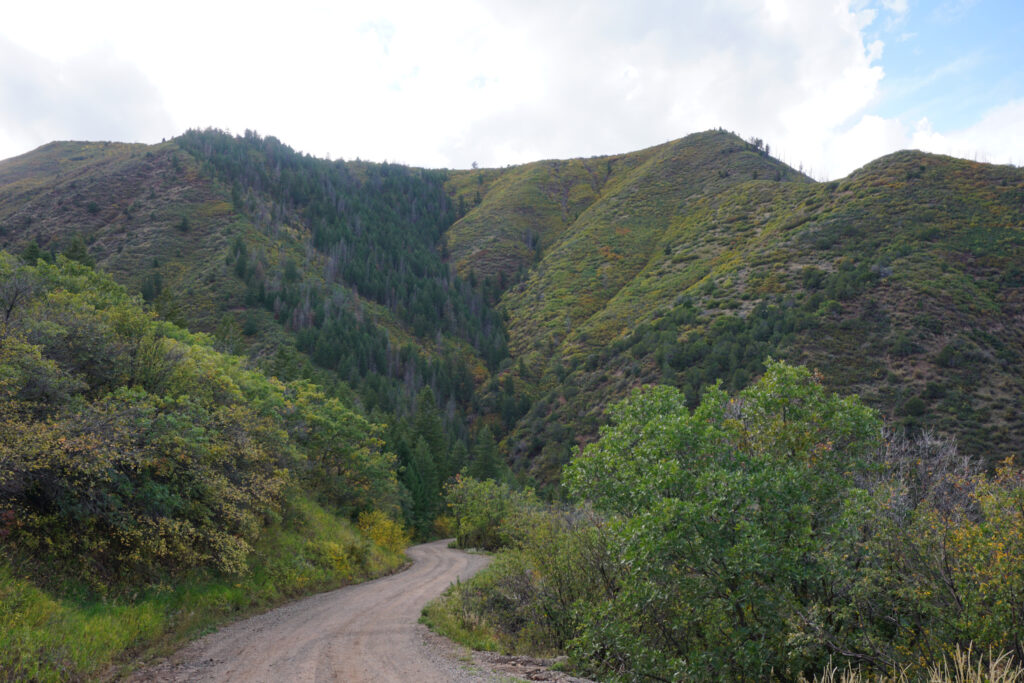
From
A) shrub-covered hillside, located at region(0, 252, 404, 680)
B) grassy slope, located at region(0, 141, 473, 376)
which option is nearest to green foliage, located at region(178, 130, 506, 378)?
grassy slope, located at region(0, 141, 473, 376)

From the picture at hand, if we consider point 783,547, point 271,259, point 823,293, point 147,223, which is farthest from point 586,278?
point 783,547

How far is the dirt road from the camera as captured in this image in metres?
9.41

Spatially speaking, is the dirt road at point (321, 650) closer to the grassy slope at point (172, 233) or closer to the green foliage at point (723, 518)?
the green foliage at point (723, 518)

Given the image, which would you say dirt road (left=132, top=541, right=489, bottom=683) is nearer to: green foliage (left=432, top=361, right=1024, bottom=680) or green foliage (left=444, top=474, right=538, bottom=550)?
green foliage (left=432, top=361, right=1024, bottom=680)

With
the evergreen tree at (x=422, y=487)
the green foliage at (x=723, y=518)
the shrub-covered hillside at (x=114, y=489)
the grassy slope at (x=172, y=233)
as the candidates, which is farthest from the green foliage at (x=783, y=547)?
the grassy slope at (x=172, y=233)

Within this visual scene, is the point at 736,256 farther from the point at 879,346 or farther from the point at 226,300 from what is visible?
the point at 226,300

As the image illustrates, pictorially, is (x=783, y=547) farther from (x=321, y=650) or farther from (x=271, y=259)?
(x=271, y=259)

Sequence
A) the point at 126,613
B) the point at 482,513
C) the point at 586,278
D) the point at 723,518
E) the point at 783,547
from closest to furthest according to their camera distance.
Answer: the point at 723,518
the point at 783,547
the point at 126,613
the point at 482,513
the point at 586,278

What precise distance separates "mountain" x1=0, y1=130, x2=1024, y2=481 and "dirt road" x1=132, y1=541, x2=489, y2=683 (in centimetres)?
3938

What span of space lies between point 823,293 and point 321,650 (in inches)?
2458

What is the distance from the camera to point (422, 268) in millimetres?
138500

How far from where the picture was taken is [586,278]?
105562mm

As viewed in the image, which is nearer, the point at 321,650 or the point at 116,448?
the point at 116,448

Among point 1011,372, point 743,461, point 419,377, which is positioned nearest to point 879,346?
point 1011,372
